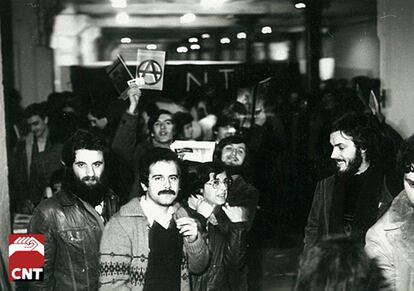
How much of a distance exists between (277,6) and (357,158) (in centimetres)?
162

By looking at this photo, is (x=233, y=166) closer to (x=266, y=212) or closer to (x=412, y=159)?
(x=266, y=212)

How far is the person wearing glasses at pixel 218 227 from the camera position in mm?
3980

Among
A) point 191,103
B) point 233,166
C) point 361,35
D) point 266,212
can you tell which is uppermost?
point 361,35

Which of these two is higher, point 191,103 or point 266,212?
point 191,103

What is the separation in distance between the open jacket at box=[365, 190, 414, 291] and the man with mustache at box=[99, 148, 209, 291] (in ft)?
3.34

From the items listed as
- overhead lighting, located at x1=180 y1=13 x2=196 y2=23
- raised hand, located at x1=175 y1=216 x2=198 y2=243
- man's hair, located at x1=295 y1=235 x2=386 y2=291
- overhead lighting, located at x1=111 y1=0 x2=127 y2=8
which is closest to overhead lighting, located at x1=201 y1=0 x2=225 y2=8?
overhead lighting, located at x1=180 y1=13 x2=196 y2=23

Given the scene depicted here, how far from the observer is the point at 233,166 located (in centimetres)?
424

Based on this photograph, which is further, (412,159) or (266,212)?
(266,212)

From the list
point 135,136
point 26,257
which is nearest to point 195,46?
point 135,136

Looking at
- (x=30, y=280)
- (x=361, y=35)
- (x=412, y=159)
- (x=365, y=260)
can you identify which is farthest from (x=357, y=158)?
(x=30, y=280)

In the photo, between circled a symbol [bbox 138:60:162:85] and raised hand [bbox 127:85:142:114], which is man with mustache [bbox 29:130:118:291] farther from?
circled a symbol [bbox 138:60:162:85]

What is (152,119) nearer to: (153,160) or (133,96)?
(133,96)

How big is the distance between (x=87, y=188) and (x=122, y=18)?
2823mm

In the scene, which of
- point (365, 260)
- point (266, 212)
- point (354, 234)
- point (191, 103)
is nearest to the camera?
point (365, 260)
